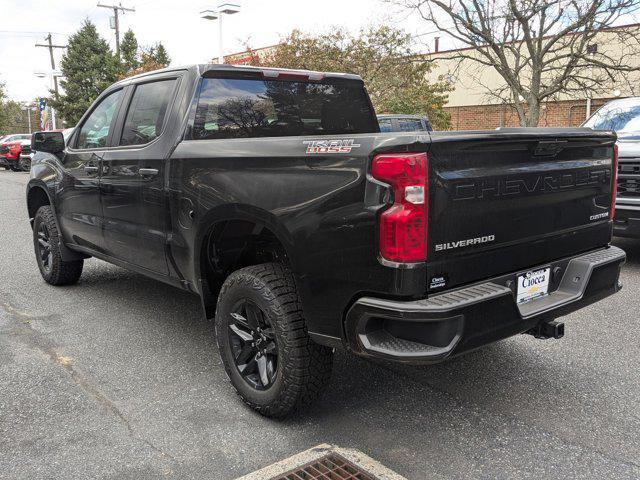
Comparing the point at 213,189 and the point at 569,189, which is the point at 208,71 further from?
the point at 569,189

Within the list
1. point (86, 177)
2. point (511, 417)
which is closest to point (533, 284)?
point (511, 417)

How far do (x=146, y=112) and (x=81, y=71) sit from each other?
4343cm

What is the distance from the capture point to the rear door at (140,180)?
13.0ft

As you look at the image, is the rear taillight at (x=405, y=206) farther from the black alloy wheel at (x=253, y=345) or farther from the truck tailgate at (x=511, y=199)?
the black alloy wheel at (x=253, y=345)

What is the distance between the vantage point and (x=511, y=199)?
2.86 meters

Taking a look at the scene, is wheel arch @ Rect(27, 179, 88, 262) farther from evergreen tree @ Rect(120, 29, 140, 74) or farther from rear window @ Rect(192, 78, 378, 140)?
evergreen tree @ Rect(120, 29, 140, 74)

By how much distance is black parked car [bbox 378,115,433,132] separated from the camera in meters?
12.1

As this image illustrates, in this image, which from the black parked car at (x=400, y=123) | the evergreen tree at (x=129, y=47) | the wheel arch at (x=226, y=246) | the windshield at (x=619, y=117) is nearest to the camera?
the wheel arch at (x=226, y=246)

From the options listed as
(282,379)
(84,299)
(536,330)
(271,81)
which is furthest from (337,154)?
(84,299)

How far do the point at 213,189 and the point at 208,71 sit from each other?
3.28 ft

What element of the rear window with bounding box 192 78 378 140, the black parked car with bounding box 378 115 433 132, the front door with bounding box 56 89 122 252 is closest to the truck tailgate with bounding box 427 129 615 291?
the rear window with bounding box 192 78 378 140

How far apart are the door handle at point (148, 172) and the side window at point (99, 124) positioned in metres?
0.92

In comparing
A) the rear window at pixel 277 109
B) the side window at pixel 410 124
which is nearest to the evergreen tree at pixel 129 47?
the side window at pixel 410 124

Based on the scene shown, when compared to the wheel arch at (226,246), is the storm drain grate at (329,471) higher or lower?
lower
